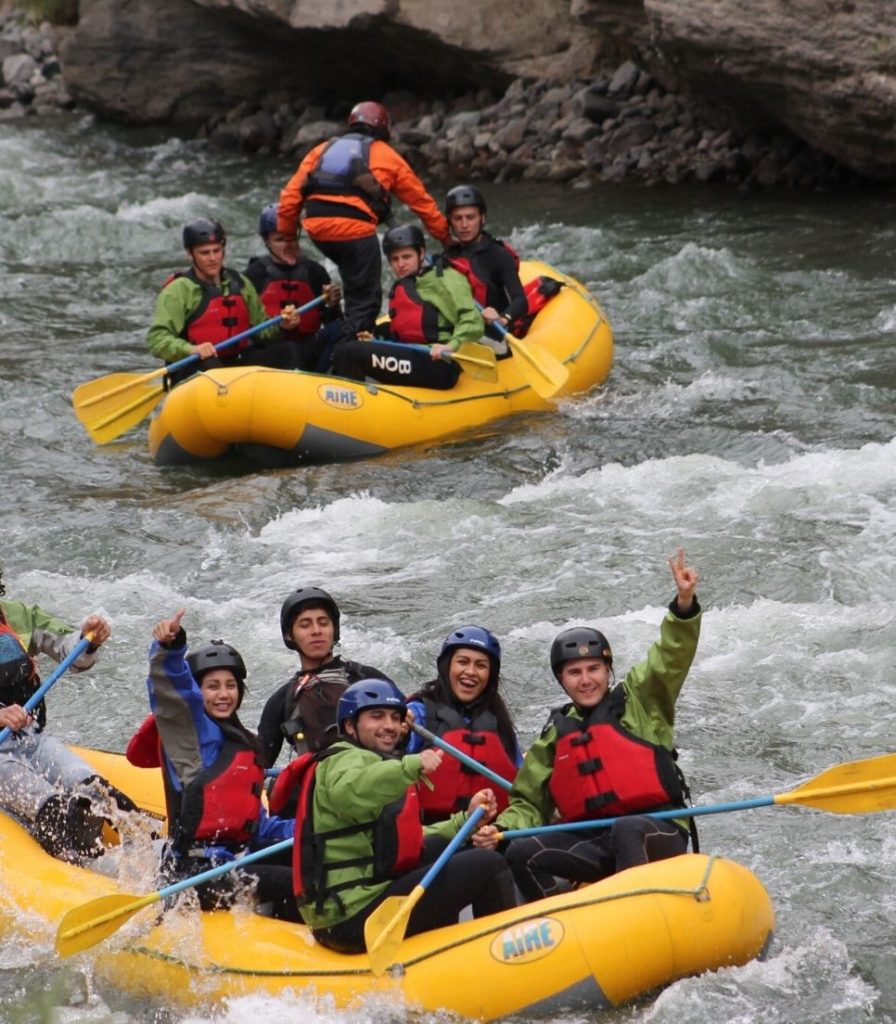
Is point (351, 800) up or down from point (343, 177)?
down

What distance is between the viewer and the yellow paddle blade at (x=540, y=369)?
1042cm

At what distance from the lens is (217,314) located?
10.3 m

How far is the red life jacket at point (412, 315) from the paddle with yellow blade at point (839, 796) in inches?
209

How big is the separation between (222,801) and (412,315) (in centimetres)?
522

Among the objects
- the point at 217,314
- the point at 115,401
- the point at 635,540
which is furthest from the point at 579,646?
the point at 115,401

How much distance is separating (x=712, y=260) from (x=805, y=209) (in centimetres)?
195

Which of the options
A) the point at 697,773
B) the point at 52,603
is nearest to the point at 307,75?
the point at 52,603

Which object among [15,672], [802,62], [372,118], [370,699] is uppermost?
[802,62]

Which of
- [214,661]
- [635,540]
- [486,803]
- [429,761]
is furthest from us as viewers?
[635,540]

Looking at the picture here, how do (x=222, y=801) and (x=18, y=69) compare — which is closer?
(x=222, y=801)

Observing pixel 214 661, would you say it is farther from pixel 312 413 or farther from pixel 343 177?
pixel 343 177

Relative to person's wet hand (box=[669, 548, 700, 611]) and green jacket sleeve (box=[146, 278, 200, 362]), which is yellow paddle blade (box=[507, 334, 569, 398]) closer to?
green jacket sleeve (box=[146, 278, 200, 362])

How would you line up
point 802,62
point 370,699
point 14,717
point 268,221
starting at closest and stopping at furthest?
point 370,699 → point 14,717 → point 268,221 → point 802,62

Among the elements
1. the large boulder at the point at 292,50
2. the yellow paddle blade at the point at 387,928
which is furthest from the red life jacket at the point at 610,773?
the large boulder at the point at 292,50
